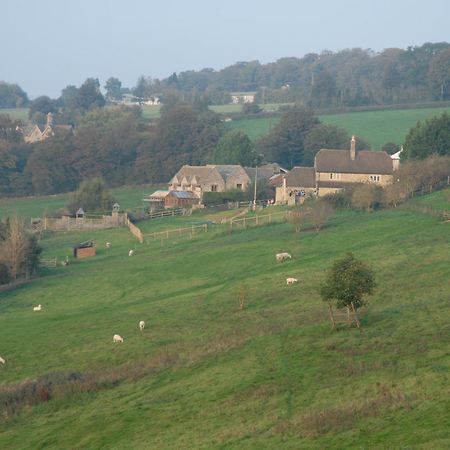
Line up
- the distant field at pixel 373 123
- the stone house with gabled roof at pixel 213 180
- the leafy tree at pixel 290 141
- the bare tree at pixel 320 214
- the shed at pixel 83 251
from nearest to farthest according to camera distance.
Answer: the bare tree at pixel 320 214 → the shed at pixel 83 251 → the stone house with gabled roof at pixel 213 180 → the leafy tree at pixel 290 141 → the distant field at pixel 373 123

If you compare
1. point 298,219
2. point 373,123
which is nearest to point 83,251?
point 298,219

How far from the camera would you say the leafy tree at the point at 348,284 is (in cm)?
3478

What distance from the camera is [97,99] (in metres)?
166

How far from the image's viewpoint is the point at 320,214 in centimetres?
5984

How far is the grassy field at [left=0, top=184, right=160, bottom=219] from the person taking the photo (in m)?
92.1

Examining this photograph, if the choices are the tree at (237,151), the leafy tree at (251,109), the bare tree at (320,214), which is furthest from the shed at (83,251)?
the leafy tree at (251,109)

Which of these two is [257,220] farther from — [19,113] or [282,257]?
[19,113]

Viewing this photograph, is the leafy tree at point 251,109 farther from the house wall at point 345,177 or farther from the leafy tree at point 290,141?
the house wall at point 345,177

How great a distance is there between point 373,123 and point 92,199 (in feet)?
158

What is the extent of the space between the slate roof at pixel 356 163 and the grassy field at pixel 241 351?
24740mm

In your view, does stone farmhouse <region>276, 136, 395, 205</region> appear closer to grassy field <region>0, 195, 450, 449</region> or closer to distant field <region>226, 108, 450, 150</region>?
grassy field <region>0, 195, 450, 449</region>

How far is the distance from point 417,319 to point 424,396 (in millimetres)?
8174

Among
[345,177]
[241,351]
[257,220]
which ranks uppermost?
[241,351]

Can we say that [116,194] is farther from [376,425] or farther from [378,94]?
[376,425]
